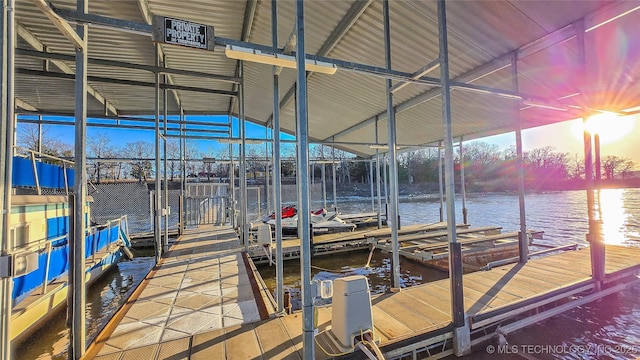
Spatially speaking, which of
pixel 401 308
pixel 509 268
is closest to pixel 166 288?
pixel 401 308

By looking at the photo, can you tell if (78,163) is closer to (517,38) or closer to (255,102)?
→ (517,38)

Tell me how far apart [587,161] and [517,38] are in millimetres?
2230

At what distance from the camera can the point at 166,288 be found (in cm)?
407

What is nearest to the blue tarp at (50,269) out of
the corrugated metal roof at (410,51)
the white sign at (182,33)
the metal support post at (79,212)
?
the metal support post at (79,212)

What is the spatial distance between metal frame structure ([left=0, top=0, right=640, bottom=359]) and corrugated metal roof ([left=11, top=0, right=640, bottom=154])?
36 mm

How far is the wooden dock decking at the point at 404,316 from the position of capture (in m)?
2.50

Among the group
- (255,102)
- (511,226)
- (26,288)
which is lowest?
(511,226)

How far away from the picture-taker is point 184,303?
352 centimetres

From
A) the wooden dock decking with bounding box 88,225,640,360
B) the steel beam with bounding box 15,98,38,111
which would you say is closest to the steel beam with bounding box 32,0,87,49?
the wooden dock decking with bounding box 88,225,640,360

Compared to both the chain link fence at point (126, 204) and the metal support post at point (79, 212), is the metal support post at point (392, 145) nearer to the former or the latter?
the metal support post at point (79, 212)

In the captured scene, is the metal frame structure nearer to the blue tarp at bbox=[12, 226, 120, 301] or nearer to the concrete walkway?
the concrete walkway

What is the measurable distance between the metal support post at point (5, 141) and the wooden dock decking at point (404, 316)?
3.41 ft

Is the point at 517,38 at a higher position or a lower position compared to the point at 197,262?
higher

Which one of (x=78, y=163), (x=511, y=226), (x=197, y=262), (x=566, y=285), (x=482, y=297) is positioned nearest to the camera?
(x=78, y=163)
